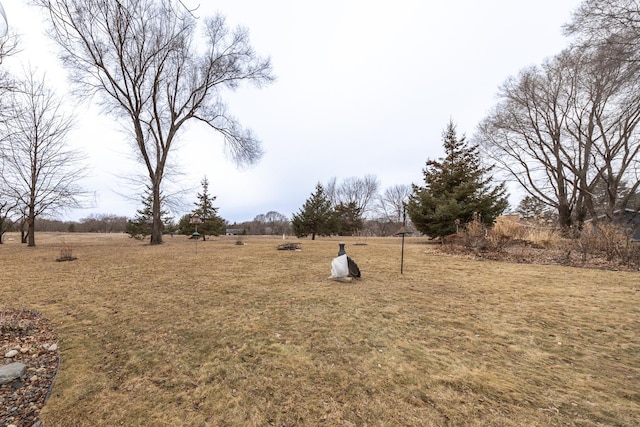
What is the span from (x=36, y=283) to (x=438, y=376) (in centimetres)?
727

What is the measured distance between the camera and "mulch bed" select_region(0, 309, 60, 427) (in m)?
1.65

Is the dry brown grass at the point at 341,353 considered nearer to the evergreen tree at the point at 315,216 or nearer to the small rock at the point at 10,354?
the small rock at the point at 10,354

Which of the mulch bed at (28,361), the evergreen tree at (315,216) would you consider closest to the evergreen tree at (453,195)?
the evergreen tree at (315,216)

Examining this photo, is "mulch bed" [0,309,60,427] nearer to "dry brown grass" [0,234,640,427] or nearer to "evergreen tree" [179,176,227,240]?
"dry brown grass" [0,234,640,427]

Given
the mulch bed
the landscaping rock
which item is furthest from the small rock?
the landscaping rock

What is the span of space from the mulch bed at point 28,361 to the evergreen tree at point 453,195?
13.5 metres

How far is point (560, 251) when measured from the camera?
810 cm

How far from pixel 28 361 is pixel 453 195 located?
1497 centimetres

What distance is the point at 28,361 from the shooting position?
222 cm

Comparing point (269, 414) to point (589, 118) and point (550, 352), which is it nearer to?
point (550, 352)

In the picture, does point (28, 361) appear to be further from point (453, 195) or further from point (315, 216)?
point (315, 216)

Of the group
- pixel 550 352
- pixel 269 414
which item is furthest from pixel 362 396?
pixel 550 352

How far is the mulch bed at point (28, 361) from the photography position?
→ 1.65 meters

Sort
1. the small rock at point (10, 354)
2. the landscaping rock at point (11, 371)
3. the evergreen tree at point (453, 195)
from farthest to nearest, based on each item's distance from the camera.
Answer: the evergreen tree at point (453, 195), the small rock at point (10, 354), the landscaping rock at point (11, 371)
